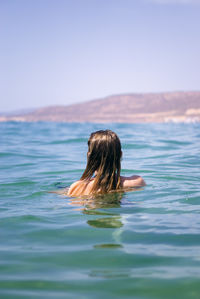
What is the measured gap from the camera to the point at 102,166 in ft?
13.6

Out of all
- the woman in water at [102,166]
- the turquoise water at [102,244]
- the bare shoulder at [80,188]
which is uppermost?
the woman in water at [102,166]

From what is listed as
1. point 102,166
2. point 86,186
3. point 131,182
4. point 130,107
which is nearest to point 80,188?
point 86,186

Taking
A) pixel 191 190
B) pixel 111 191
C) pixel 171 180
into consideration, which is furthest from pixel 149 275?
pixel 171 180

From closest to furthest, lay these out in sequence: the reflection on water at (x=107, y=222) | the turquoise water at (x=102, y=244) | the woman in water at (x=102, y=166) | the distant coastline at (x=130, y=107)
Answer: the turquoise water at (x=102, y=244), the reflection on water at (x=107, y=222), the woman in water at (x=102, y=166), the distant coastline at (x=130, y=107)

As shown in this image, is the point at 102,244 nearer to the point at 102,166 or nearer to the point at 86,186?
the point at 102,166

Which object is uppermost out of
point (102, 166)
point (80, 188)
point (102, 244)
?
point (102, 166)

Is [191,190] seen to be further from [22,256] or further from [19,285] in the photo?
[19,285]

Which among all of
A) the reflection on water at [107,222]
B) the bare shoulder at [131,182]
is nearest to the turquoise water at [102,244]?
the reflection on water at [107,222]

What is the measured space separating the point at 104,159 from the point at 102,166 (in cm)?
10

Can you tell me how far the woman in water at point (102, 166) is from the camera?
403 cm

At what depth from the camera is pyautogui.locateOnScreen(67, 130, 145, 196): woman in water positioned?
4.03 metres

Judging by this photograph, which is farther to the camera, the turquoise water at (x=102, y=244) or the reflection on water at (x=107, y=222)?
the reflection on water at (x=107, y=222)

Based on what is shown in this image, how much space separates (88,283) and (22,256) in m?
0.70

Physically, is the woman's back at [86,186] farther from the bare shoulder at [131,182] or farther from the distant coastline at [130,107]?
the distant coastline at [130,107]
